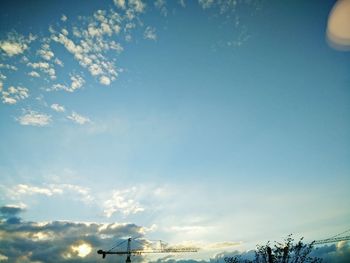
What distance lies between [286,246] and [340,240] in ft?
74.2

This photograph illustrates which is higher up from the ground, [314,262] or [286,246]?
[286,246]

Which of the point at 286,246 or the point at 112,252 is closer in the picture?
the point at 286,246

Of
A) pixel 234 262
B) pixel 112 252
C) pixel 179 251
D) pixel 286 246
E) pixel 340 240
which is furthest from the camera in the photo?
pixel 179 251

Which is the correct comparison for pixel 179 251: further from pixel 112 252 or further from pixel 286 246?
pixel 286 246

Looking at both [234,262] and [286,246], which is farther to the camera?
[234,262]

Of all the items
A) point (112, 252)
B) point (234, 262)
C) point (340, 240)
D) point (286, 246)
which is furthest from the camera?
point (112, 252)

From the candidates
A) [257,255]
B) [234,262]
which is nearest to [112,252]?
[234,262]

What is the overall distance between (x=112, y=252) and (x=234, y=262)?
79.1 metres

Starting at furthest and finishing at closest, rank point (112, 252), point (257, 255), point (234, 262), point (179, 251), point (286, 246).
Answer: point (179, 251)
point (112, 252)
point (234, 262)
point (257, 255)
point (286, 246)

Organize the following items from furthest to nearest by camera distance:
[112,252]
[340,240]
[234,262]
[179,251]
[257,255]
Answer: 1. [179,251]
2. [112,252]
3. [234,262]
4. [340,240]
5. [257,255]

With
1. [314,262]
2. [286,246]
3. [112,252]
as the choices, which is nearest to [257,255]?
[286,246]

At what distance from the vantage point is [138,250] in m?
134

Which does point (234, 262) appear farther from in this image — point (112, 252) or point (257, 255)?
point (112, 252)

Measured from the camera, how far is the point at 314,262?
4634cm
